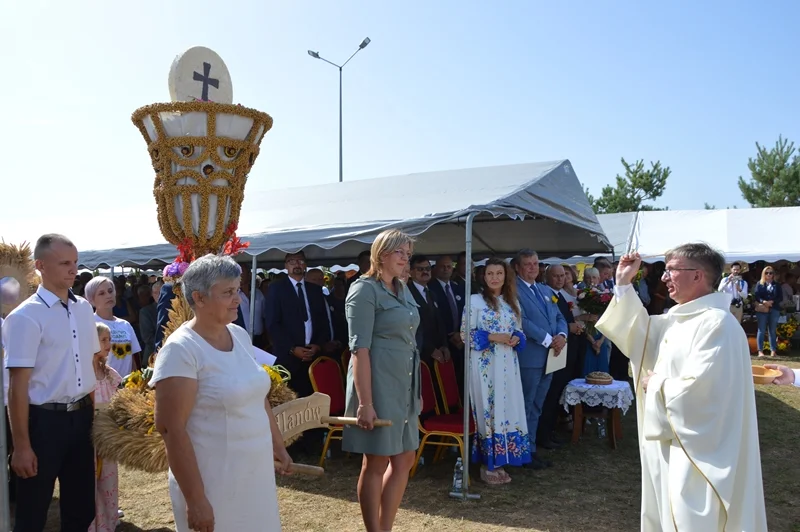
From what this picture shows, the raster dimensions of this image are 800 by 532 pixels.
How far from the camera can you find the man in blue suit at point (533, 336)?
5200 mm

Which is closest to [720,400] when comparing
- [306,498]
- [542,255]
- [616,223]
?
[306,498]

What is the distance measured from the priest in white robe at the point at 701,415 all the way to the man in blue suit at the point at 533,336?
228 centimetres

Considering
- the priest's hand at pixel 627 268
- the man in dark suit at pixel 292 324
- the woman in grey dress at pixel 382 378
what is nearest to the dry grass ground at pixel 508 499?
the woman in grey dress at pixel 382 378

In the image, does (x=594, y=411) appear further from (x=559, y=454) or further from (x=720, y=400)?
(x=720, y=400)

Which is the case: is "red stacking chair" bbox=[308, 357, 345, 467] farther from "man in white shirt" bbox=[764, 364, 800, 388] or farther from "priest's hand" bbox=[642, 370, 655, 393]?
"man in white shirt" bbox=[764, 364, 800, 388]

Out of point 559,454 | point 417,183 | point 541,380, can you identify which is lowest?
point 559,454

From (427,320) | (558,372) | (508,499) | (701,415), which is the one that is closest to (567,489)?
(508,499)

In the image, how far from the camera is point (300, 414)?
2662 millimetres

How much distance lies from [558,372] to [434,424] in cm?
175

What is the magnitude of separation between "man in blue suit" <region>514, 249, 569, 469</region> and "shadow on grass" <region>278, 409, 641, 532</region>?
0.37 metres

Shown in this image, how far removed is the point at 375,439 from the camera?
10.8ft

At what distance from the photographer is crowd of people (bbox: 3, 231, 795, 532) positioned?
2072 mm

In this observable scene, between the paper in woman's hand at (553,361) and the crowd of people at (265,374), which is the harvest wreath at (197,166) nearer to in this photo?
the crowd of people at (265,374)

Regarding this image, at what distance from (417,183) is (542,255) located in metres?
2.85
